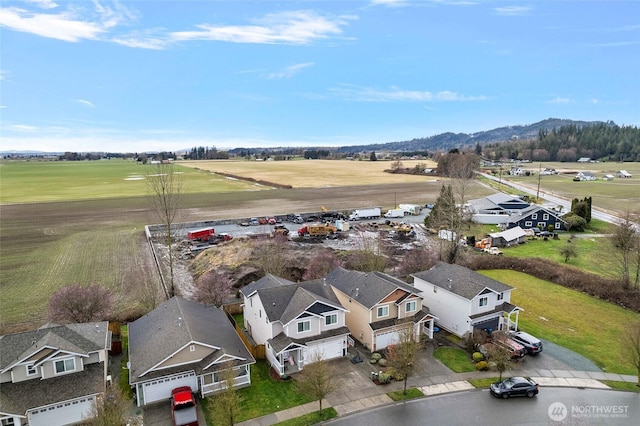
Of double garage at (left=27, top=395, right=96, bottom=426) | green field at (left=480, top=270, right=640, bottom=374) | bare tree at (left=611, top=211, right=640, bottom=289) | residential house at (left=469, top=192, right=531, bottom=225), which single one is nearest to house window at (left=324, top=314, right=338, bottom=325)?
double garage at (left=27, top=395, right=96, bottom=426)

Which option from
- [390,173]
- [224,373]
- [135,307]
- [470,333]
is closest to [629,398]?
[470,333]

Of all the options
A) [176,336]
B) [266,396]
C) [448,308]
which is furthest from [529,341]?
[176,336]

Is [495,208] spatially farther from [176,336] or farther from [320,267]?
[176,336]

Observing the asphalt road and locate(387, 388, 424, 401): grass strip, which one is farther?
locate(387, 388, 424, 401): grass strip

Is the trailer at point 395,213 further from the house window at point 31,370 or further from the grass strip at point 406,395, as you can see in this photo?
the house window at point 31,370

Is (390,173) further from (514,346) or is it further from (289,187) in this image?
(514,346)

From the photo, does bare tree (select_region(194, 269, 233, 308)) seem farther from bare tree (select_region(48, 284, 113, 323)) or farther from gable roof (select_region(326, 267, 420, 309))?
gable roof (select_region(326, 267, 420, 309))

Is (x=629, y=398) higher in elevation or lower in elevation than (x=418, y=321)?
lower

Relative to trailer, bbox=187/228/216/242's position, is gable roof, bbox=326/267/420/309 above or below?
above
